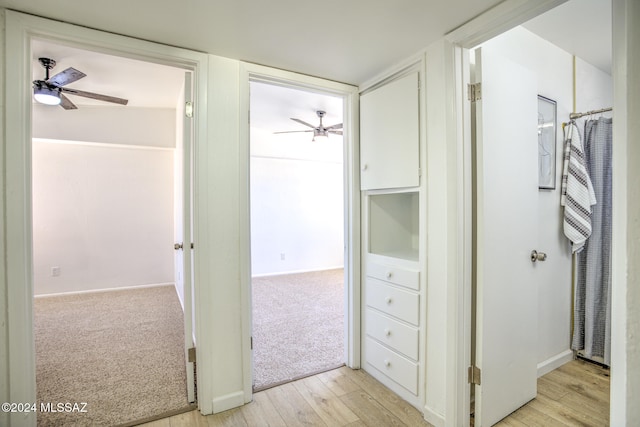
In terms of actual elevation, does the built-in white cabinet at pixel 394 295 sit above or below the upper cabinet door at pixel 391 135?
below

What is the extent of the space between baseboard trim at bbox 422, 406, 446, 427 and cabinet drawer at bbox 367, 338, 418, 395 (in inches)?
4.4

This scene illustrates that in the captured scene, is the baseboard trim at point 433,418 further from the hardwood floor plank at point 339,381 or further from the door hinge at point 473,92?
the door hinge at point 473,92

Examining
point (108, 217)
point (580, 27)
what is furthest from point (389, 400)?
point (108, 217)

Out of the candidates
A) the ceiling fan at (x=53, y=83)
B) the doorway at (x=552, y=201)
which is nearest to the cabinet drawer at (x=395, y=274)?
the doorway at (x=552, y=201)

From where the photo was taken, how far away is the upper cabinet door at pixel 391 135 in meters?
1.84

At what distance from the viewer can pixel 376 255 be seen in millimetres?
2189

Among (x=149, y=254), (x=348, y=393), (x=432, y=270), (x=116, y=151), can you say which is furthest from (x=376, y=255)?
(x=116, y=151)

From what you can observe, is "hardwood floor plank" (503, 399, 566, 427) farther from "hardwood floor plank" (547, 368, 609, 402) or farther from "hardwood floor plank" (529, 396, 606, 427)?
"hardwood floor plank" (547, 368, 609, 402)

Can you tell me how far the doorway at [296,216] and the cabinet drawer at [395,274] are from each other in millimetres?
1003

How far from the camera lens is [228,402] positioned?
6.07ft

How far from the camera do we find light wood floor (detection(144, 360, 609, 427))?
1722 mm

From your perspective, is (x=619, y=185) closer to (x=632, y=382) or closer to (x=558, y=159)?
(x=632, y=382)

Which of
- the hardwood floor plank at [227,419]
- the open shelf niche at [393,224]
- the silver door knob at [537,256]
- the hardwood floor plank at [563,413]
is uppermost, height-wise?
the open shelf niche at [393,224]

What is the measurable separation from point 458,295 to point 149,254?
4.66 metres
